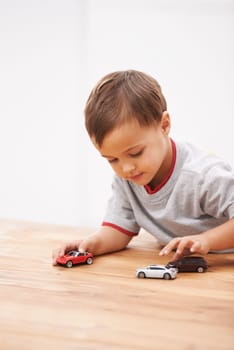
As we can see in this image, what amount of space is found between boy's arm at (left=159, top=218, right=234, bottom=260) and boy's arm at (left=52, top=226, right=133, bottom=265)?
0.67ft

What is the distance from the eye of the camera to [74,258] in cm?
128

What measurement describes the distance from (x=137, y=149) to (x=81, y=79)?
1.24m

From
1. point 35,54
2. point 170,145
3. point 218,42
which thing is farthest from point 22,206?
point 170,145

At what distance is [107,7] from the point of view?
92.8 inches

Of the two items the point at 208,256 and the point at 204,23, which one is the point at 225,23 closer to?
the point at 204,23

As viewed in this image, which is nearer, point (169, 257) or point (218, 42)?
point (169, 257)

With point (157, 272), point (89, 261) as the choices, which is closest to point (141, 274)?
point (157, 272)

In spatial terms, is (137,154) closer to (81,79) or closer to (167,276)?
(167,276)

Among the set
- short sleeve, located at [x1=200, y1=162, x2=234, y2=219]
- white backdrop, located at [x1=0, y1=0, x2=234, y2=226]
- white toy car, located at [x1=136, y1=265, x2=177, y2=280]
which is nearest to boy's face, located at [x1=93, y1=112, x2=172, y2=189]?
short sleeve, located at [x1=200, y1=162, x2=234, y2=219]

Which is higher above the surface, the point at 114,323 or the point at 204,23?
the point at 204,23

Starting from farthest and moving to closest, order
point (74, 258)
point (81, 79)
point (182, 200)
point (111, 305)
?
point (81, 79)
point (182, 200)
point (74, 258)
point (111, 305)

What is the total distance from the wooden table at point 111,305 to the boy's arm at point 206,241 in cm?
5

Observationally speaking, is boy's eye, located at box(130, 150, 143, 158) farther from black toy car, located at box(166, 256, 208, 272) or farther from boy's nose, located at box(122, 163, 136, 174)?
black toy car, located at box(166, 256, 208, 272)

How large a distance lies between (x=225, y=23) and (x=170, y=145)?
1.02 m
